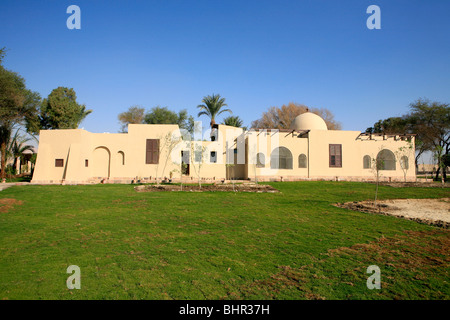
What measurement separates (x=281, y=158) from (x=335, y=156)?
591cm

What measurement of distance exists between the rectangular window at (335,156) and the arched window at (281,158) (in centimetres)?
460

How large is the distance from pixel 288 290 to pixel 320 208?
7606 mm

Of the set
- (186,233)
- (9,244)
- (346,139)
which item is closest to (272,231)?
(186,233)

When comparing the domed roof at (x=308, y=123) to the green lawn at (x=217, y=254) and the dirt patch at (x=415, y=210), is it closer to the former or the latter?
the dirt patch at (x=415, y=210)

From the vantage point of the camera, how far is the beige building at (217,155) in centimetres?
2216

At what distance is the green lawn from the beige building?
1302 cm

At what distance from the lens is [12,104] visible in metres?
24.5

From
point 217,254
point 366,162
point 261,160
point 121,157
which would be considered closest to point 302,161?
point 261,160

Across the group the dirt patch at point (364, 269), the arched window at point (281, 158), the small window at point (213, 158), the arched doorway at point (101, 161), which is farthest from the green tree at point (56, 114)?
the dirt patch at point (364, 269)

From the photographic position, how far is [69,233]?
688cm

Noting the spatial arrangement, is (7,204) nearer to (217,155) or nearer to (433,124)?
(217,155)

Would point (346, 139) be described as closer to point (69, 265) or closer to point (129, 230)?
point (129, 230)
